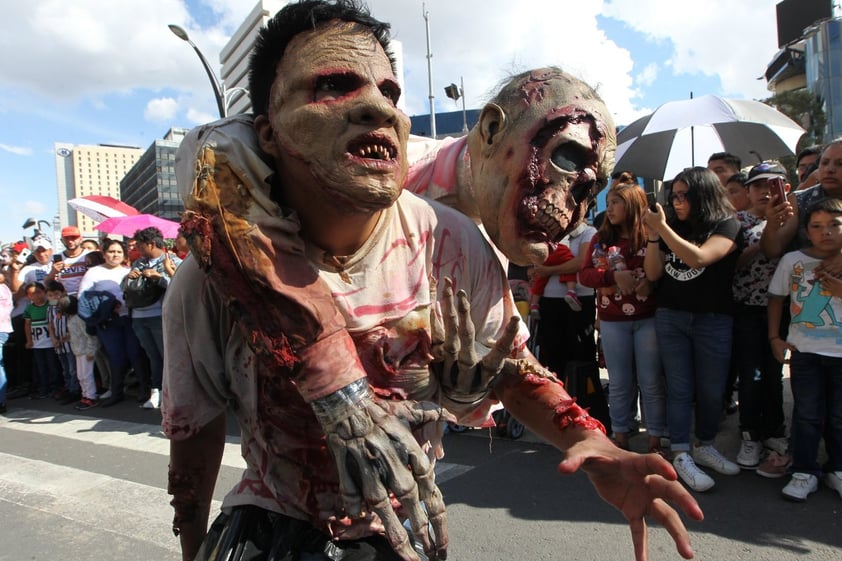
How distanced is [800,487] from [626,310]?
1.55m

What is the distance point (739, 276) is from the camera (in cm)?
438

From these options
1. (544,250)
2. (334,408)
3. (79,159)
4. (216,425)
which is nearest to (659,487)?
(544,250)

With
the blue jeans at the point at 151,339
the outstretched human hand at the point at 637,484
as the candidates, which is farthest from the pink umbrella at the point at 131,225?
the outstretched human hand at the point at 637,484

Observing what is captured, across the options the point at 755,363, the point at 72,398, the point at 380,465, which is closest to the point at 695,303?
the point at 755,363

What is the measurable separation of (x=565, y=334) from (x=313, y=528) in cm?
432

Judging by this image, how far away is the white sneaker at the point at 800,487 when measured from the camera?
3.74m

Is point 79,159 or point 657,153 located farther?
point 79,159

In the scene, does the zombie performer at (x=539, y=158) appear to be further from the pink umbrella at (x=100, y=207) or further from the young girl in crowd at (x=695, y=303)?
the pink umbrella at (x=100, y=207)

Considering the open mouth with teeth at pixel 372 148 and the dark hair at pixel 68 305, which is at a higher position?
the open mouth with teeth at pixel 372 148

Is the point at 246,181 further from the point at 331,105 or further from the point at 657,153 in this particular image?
the point at 657,153

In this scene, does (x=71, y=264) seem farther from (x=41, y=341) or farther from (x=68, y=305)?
(x=41, y=341)

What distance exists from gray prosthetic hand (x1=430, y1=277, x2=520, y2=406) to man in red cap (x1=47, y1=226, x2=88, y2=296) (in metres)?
8.29

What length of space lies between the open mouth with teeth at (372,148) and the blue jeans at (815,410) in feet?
12.0

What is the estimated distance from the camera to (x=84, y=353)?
8.05 meters
